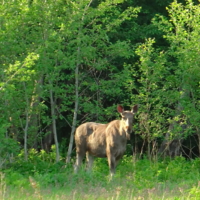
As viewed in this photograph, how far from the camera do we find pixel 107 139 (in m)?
17.0

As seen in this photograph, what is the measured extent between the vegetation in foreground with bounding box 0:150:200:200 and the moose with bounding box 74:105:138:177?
597 millimetres

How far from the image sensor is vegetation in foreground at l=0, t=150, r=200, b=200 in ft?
34.7

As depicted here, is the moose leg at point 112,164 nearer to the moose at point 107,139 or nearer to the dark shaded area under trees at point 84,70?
the moose at point 107,139

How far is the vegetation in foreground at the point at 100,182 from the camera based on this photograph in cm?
1059

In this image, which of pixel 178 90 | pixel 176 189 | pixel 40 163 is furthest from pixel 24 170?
pixel 178 90

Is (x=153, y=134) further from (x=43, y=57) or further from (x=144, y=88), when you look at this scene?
(x=43, y=57)

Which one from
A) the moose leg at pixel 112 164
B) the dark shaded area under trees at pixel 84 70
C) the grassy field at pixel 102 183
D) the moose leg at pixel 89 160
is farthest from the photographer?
the moose leg at pixel 89 160

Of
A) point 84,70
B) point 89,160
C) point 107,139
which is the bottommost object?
point 89,160

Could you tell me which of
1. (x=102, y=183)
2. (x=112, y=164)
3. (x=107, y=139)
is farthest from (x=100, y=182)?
(x=107, y=139)

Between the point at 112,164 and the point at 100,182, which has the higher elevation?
the point at 100,182

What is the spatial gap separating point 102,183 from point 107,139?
13.4 ft

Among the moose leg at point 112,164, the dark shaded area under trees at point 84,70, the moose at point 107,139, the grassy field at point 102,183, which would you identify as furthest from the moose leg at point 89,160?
the dark shaded area under trees at point 84,70

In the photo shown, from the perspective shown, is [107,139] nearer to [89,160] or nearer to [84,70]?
[89,160]

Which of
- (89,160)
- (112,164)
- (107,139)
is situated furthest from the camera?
(89,160)
